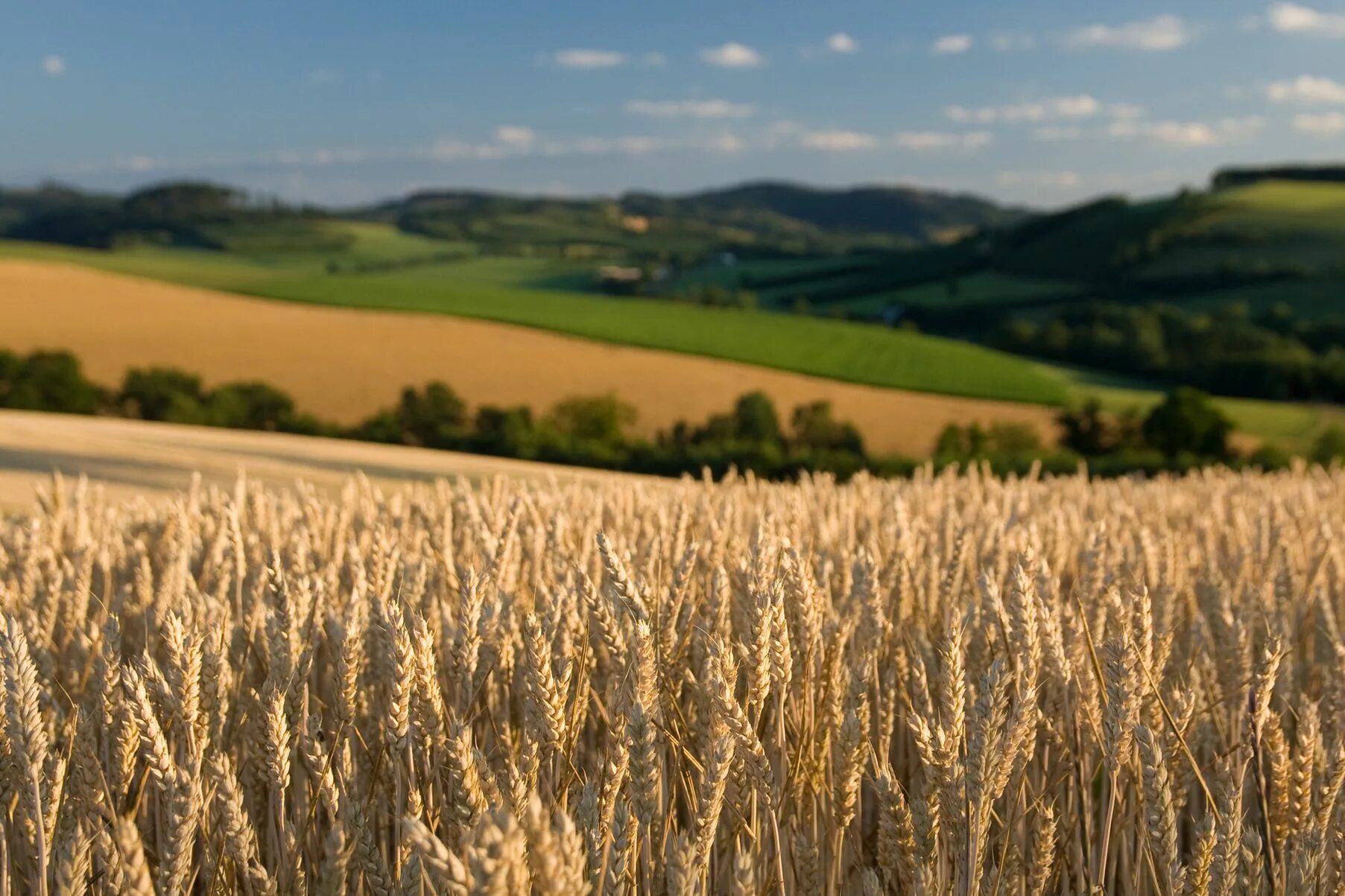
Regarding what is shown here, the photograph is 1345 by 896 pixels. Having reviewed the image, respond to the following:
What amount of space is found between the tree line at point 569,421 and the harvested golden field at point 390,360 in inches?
70.7

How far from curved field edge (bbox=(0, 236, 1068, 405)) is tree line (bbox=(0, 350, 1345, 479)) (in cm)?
1082

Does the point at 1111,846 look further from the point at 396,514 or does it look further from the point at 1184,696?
the point at 396,514

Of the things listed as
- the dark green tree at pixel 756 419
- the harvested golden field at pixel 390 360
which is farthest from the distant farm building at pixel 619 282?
the dark green tree at pixel 756 419

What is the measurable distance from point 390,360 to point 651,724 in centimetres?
5268

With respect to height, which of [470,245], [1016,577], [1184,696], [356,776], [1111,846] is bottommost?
[1111,846]

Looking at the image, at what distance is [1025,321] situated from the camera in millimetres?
80625

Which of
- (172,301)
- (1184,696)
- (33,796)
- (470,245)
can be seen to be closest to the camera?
(33,796)

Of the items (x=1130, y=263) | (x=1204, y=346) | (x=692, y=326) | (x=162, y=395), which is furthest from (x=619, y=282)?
(x=162, y=395)

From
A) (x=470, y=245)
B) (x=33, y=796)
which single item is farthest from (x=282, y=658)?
(x=470, y=245)

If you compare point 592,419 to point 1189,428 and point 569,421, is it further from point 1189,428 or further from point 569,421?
point 1189,428

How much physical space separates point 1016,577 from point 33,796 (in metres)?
1.65

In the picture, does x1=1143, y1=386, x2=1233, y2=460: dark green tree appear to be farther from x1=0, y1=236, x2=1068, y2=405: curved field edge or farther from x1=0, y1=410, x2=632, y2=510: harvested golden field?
x1=0, y1=410, x2=632, y2=510: harvested golden field

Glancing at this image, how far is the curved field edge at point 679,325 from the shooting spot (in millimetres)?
58656

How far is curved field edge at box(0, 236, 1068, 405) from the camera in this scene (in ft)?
192
